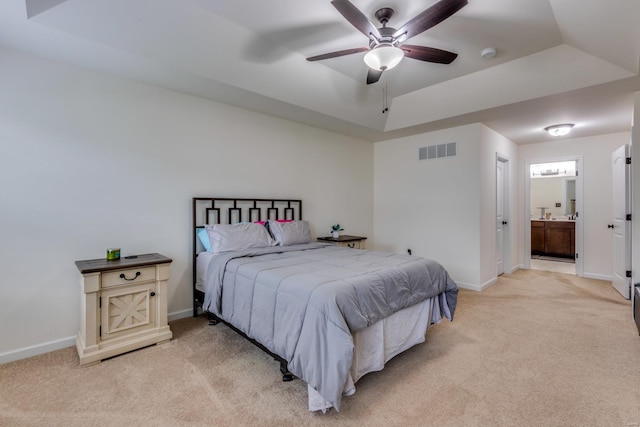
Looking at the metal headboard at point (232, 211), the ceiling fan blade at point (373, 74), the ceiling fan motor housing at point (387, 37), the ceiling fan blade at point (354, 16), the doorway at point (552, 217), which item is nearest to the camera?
the ceiling fan blade at point (354, 16)

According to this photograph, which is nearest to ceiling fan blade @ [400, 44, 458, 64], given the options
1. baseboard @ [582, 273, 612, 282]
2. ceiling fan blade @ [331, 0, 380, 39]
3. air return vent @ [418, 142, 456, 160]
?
→ ceiling fan blade @ [331, 0, 380, 39]

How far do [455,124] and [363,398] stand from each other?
4012 mm

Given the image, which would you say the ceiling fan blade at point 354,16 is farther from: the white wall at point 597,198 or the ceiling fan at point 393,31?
the white wall at point 597,198

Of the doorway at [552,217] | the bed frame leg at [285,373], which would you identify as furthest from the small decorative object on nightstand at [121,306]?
the doorway at [552,217]

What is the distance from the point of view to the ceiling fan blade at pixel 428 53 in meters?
2.33

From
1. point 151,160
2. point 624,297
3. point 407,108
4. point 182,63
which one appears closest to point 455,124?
point 407,108

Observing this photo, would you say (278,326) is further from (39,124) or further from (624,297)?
(624,297)

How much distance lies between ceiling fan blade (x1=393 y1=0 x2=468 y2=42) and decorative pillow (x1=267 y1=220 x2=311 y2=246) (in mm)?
2407

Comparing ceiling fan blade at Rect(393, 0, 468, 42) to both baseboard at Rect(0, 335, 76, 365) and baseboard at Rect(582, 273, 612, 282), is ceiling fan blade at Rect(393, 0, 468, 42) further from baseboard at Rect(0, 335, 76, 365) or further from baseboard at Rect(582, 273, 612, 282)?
baseboard at Rect(582, 273, 612, 282)

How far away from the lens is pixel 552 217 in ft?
25.3

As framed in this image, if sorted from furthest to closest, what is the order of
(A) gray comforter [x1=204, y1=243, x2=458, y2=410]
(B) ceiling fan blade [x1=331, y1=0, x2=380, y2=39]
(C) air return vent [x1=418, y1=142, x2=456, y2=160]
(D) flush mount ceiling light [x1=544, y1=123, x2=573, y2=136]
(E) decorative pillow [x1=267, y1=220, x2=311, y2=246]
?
(C) air return vent [x1=418, y1=142, x2=456, y2=160] → (D) flush mount ceiling light [x1=544, y1=123, x2=573, y2=136] → (E) decorative pillow [x1=267, y1=220, x2=311, y2=246] → (B) ceiling fan blade [x1=331, y1=0, x2=380, y2=39] → (A) gray comforter [x1=204, y1=243, x2=458, y2=410]

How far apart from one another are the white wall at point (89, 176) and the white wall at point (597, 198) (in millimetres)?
5567

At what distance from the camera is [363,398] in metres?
1.92

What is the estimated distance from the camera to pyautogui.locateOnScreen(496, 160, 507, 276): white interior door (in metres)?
5.19
